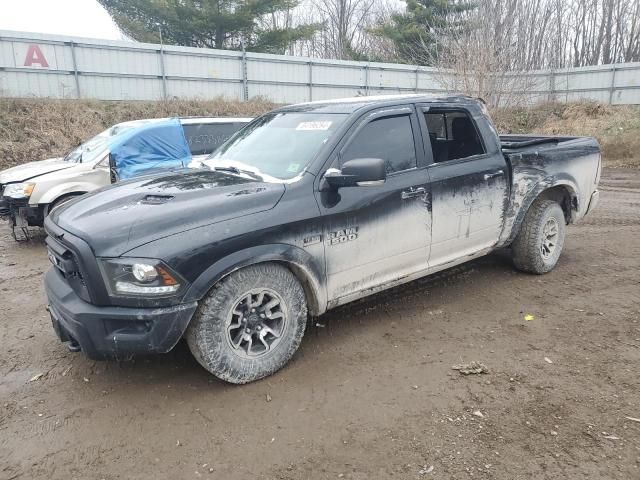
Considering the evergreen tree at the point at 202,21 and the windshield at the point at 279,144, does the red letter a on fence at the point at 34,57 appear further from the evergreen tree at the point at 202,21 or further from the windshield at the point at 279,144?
the windshield at the point at 279,144

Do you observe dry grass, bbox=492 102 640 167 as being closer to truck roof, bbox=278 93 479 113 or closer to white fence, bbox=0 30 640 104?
white fence, bbox=0 30 640 104

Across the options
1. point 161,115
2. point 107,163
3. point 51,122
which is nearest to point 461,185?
point 107,163

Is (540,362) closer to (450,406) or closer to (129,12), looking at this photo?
(450,406)

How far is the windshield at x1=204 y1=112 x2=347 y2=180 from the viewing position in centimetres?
366

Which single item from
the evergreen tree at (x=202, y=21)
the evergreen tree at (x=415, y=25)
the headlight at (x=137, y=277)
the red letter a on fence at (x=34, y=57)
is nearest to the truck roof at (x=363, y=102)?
the headlight at (x=137, y=277)

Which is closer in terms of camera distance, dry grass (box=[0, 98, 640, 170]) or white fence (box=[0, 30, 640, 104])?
dry grass (box=[0, 98, 640, 170])

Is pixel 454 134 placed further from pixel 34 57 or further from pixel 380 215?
pixel 34 57

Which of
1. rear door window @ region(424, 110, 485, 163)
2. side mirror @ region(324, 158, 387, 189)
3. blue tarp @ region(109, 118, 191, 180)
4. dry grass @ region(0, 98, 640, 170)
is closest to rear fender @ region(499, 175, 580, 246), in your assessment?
rear door window @ region(424, 110, 485, 163)

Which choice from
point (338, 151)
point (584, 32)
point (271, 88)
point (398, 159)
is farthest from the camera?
point (584, 32)

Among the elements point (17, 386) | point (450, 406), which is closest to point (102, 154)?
point (17, 386)

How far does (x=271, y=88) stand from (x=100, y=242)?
17.3 meters

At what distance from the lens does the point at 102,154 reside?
7.57 metres

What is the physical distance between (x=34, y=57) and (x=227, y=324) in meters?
14.9

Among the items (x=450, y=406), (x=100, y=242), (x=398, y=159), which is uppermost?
(x=398, y=159)
